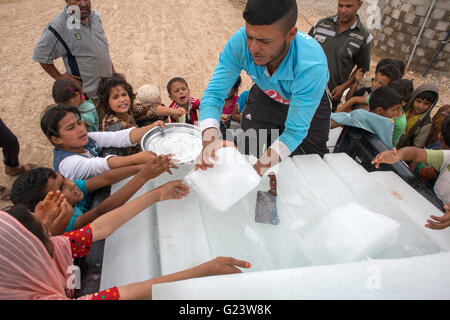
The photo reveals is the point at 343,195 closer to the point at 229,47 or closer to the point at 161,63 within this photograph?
the point at 229,47

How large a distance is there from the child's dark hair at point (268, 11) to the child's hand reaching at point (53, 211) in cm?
100

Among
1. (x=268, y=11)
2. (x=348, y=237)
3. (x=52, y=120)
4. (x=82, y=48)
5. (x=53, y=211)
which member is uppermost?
(x=268, y=11)

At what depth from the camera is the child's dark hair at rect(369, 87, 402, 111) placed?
6.64 feet

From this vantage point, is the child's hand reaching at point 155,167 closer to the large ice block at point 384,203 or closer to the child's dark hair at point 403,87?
the large ice block at point 384,203

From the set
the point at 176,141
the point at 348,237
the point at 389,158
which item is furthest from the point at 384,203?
the point at 176,141

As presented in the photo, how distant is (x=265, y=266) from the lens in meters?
1.03

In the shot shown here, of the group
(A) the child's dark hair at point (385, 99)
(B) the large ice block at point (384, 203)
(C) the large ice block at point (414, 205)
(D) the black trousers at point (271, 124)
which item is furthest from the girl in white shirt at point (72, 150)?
(A) the child's dark hair at point (385, 99)

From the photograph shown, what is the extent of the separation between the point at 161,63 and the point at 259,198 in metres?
4.28

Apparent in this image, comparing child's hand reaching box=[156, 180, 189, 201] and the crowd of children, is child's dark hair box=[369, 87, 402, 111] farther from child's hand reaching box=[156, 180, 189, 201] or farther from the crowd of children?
child's hand reaching box=[156, 180, 189, 201]

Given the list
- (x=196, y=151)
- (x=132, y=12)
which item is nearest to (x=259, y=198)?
(x=196, y=151)

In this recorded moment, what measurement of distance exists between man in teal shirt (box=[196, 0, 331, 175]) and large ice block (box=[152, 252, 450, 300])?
501 millimetres

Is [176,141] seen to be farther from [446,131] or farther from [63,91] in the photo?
[446,131]

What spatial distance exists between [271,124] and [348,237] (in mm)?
859

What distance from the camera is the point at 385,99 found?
2035 millimetres
